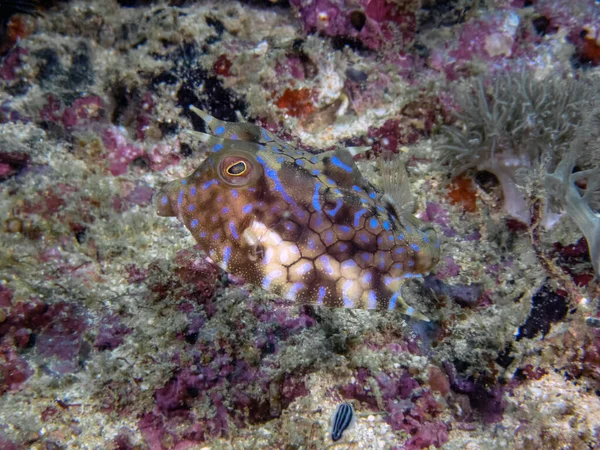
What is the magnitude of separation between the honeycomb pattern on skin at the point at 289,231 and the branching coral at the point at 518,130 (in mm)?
2110

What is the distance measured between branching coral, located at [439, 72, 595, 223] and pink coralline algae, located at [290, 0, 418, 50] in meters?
1.67

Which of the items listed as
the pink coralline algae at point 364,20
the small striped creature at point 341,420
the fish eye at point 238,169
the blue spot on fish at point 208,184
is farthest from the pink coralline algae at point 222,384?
the pink coralline algae at point 364,20

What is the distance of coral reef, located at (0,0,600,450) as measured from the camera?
293cm

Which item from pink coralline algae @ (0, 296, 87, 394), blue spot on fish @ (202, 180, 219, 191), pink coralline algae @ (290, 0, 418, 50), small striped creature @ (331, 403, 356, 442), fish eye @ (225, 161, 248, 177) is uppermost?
pink coralline algae @ (290, 0, 418, 50)

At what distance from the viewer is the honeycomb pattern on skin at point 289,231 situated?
8.97ft

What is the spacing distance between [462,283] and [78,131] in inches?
197

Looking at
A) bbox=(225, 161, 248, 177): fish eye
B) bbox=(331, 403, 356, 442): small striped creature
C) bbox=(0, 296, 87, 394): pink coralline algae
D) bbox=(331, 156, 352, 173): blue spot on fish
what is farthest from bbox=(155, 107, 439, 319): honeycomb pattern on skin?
bbox=(0, 296, 87, 394): pink coralline algae

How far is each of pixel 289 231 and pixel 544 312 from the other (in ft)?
8.91

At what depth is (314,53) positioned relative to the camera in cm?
489

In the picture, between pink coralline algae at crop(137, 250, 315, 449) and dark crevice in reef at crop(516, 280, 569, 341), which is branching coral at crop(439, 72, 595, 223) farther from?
pink coralline algae at crop(137, 250, 315, 449)

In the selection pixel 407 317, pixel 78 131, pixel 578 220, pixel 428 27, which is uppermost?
pixel 428 27

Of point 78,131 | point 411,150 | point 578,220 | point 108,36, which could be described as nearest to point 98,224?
point 78,131

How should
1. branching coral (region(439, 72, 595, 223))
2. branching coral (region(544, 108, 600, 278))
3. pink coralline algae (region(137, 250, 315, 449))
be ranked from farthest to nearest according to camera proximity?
branching coral (region(439, 72, 595, 223)), branching coral (region(544, 108, 600, 278)), pink coralline algae (region(137, 250, 315, 449))

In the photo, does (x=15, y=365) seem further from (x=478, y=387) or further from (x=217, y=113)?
(x=478, y=387)
